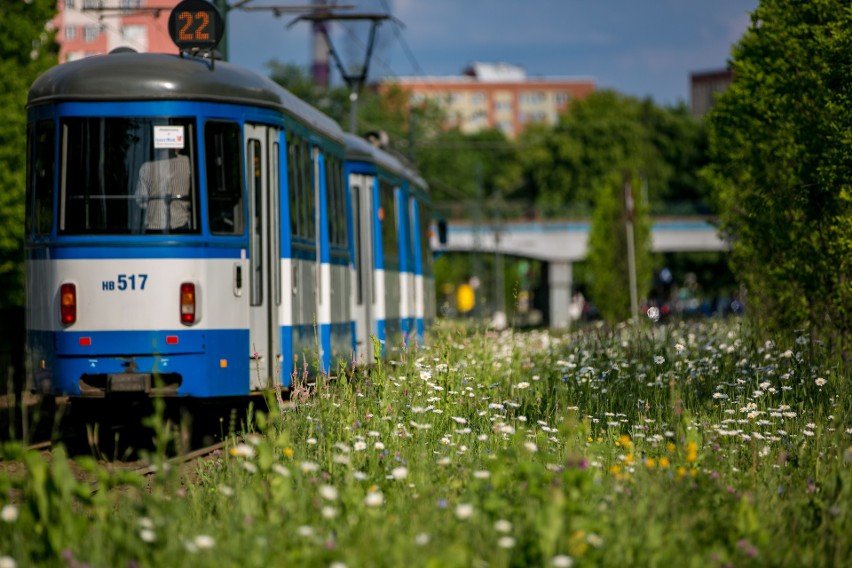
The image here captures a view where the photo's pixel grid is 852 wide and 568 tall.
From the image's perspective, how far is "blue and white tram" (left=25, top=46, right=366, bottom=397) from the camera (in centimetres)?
1236

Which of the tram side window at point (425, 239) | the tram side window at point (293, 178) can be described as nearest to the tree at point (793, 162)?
the tram side window at point (293, 178)

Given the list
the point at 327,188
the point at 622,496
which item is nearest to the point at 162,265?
the point at 327,188

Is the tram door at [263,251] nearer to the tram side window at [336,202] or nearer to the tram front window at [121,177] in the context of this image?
the tram front window at [121,177]

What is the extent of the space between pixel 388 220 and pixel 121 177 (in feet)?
30.0

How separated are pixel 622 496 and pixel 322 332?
926cm

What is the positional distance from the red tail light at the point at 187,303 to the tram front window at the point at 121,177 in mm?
481

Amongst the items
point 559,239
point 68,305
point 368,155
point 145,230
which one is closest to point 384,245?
point 368,155

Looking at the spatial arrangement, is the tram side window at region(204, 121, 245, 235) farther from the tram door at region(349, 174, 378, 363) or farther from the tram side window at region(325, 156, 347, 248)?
the tram door at region(349, 174, 378, 363)

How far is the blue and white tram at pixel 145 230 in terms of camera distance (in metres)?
12.4

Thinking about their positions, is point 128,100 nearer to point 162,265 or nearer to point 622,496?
point 162,265

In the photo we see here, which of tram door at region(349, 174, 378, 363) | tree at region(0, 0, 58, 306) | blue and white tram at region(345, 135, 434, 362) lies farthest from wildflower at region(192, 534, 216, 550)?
tree at region(0, 0, 58, 306)

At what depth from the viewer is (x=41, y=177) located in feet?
41.7

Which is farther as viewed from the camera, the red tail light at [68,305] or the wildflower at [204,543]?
the red tail light at [68,305]

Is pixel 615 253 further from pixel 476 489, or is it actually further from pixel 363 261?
pixel 476 489
